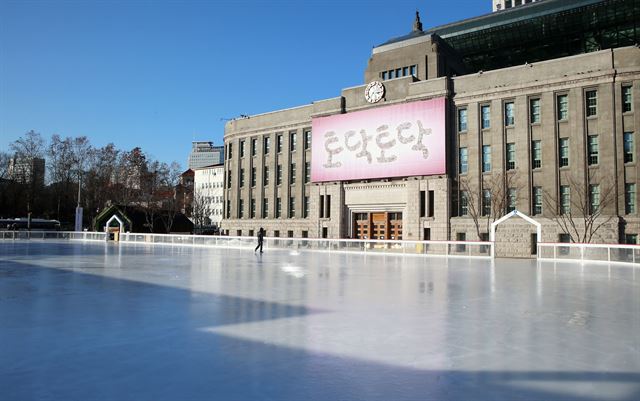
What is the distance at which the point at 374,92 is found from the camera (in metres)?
46.9

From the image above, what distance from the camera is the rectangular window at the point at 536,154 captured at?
126 feet

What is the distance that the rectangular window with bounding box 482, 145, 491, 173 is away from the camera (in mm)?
40781

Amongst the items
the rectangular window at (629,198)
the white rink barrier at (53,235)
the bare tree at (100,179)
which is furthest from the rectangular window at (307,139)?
the bare tree at (100,179)

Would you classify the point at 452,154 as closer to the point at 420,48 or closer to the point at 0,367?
the point at 420,48

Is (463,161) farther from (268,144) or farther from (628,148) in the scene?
(268,144)

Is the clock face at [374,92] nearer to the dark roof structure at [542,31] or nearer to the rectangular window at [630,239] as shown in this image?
the dark roof structure at [542,31]

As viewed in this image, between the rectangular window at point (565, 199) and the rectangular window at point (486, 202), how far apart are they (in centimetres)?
552

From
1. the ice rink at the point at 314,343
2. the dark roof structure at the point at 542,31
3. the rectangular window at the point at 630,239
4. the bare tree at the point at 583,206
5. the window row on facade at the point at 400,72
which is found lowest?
the ice rink at the point at 314,343

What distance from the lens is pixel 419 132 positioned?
141 feet

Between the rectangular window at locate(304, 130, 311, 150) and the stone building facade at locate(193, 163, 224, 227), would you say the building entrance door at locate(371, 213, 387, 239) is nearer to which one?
the rectangular window at locate(304, 130, 311, 150)

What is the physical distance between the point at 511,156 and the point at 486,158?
210cm

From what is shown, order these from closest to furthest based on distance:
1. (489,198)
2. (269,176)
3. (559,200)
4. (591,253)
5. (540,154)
→ (591,253) < (559,200) < (540,154) < (489,198) < (269,176)

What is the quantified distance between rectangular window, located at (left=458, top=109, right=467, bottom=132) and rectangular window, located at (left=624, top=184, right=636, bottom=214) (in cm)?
1369

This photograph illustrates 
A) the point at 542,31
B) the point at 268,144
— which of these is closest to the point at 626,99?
the point at 542,31
